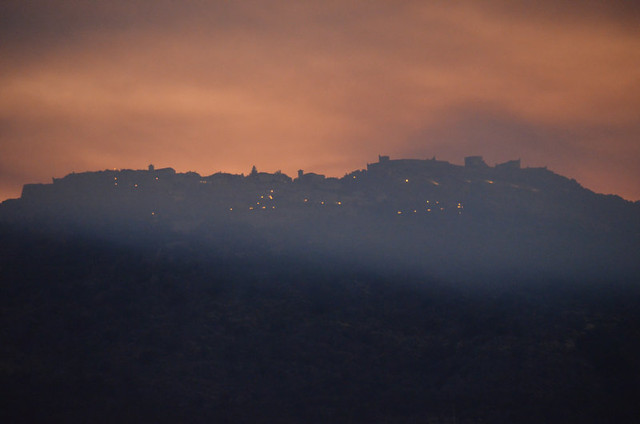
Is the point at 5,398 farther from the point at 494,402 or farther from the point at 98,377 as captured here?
the point at 494,402

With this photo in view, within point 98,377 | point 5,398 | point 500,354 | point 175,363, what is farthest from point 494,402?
point 5,398

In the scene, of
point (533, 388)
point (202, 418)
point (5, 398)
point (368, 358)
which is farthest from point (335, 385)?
point (5, 398)

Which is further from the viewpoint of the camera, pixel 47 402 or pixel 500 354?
pixel 500 354

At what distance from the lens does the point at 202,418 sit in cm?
17250

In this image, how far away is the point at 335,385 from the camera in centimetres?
18838

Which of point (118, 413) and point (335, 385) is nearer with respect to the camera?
point (118, 413)

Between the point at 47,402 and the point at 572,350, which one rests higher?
the point at 572,350

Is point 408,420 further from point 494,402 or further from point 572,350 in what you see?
point 572,350

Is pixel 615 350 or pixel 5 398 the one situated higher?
pixel 615 350

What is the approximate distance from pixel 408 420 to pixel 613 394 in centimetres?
4840

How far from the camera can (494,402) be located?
170m

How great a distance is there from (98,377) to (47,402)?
1607cm

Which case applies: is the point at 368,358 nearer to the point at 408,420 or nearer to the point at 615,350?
the point at 408,420

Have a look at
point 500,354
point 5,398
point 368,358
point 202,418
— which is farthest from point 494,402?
point 5,398
